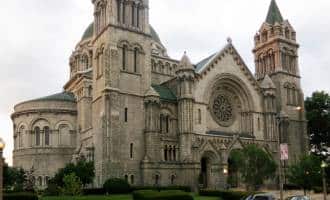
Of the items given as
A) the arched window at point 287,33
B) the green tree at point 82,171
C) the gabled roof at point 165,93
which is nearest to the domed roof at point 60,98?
the gabled roof at point 165,93

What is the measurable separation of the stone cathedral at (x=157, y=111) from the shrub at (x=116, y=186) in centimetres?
238

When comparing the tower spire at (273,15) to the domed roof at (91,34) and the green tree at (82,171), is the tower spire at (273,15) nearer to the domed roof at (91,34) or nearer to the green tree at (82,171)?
the domed roof at (91,34)

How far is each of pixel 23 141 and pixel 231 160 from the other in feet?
112

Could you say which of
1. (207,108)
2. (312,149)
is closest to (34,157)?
(207,108)

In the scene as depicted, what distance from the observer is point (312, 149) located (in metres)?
94.8

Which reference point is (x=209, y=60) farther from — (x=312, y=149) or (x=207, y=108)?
(x=312, y=149)

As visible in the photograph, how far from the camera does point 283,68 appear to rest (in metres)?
84.1

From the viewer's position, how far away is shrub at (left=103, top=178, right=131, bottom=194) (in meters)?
56.8

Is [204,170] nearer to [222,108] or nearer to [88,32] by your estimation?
[222,108]

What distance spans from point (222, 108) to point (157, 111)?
544 inches

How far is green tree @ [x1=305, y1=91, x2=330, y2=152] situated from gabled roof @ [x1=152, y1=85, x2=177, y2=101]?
3360cm

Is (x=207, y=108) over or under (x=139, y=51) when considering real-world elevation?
under

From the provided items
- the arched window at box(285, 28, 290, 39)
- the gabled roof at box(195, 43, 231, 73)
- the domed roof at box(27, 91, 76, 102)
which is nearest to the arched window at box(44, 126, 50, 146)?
the domed roof at box(27, 91, 76, 102)

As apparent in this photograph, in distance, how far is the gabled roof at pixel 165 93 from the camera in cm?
6850
